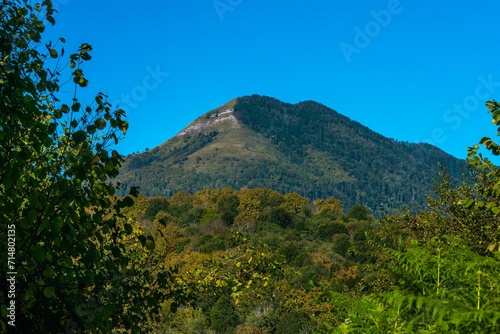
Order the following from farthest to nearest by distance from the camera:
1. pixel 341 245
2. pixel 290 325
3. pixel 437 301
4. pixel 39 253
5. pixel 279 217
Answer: pixel 279 217 → pixel 341 245 → pixel 290 325 → pixel 39 253 → pixel 437 301

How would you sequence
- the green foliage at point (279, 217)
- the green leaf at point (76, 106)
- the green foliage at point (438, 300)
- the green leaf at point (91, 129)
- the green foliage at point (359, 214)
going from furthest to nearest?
the green foliage at point (359, 214) → the green foliage at point (279, 217) → the green leaf at point (76, 106) → the green leaf at point (91, 129) → the green foliage at point (438, 300)

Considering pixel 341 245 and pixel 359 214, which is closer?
pixel 341 245

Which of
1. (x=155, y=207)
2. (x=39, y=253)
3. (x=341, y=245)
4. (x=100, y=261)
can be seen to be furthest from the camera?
(x=155, y=207)

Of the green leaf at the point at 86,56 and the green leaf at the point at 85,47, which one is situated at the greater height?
the green leaf at the point at 85,47

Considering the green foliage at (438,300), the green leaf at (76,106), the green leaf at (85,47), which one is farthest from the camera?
the green leaf at (85,47)

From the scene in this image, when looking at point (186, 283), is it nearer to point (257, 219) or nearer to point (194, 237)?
point (194, 237)

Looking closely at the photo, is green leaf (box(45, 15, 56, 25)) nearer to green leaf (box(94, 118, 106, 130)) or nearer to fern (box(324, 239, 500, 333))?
green leaf (box(94, 118, 106, 130))

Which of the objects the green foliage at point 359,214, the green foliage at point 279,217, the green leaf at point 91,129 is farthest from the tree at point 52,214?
the green foliage at point 359,214

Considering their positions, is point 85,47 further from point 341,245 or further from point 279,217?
point 279,217

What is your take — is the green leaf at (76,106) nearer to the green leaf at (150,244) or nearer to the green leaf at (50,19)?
the green leaf at (50,19)

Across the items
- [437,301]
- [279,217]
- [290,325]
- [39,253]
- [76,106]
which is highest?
[279,217]

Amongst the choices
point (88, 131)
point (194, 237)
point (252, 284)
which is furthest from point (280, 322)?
point (88, 131)

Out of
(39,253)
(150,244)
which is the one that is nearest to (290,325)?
(150,244)

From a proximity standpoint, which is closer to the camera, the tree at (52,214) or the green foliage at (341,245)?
the tree at (52,214)
